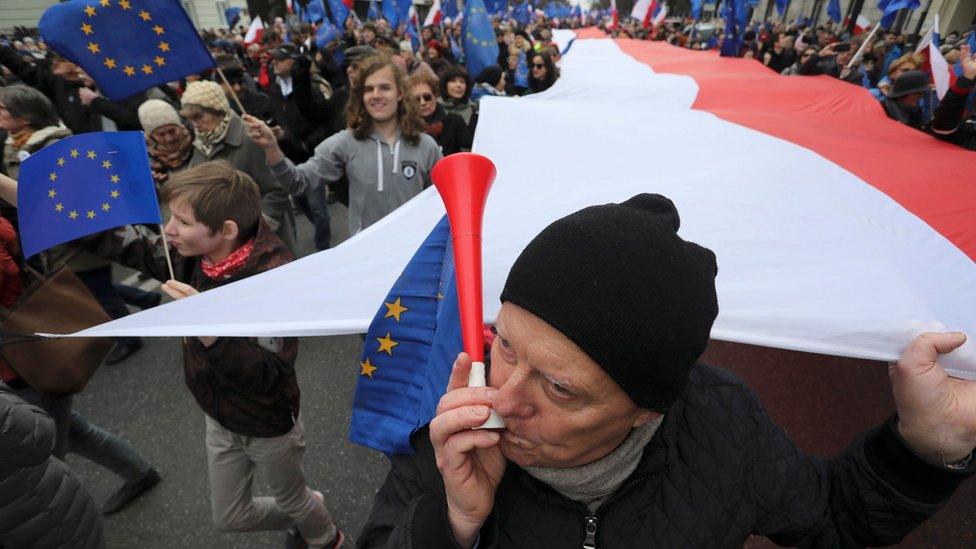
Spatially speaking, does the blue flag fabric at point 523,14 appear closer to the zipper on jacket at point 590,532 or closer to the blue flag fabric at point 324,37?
the blue flag fabric at point 324,37

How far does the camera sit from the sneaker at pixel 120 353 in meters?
3.69

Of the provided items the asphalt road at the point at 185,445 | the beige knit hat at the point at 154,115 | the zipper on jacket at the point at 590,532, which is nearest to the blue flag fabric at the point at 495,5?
the beige knit hat at the point at 154,115

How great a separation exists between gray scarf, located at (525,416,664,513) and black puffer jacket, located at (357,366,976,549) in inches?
1.1

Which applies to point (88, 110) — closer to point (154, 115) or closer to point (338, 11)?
point (154, 115)

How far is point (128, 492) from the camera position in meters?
2.62

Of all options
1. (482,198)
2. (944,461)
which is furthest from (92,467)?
(944,461)

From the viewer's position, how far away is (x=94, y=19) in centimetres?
188

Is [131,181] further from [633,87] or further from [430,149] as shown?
[633,87]

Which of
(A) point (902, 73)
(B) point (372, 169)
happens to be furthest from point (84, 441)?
(A) point (902, 73)

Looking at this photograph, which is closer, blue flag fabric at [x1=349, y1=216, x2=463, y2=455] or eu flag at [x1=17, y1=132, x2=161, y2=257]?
blue flag fabric at [x1=349, y1=216, x2=463, y2=455]

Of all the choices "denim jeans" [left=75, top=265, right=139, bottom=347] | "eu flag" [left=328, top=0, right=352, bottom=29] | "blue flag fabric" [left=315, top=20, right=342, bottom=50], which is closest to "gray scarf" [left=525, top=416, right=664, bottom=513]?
"denim jeans" [left=75, top=265, right=139, bottom=347]

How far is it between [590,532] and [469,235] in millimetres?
676

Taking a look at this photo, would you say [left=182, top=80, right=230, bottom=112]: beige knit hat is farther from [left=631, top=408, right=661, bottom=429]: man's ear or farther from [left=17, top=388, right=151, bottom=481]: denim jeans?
[left=631, top=408, right=661, bottom=429]: man's ear

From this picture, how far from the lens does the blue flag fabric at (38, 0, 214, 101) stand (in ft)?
6.06
